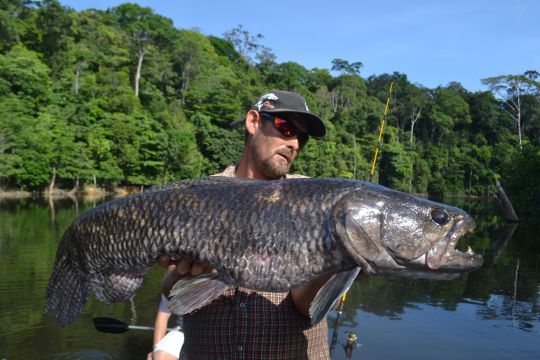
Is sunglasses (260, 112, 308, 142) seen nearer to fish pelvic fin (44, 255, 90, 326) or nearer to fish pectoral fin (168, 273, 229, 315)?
fish pectoral fin (168, 273, 229, 315)

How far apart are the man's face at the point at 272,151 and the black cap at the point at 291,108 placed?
0.35 feet

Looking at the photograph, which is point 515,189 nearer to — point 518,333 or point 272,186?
point 518,333

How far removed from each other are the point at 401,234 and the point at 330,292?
487mm

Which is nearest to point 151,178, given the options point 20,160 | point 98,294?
point 20,160

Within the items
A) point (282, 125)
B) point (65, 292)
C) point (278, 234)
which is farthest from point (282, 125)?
point (65, 292)

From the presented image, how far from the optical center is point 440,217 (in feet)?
8.22

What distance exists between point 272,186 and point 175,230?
0.62 meters

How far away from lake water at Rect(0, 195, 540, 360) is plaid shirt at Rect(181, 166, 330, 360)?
19.3 ft

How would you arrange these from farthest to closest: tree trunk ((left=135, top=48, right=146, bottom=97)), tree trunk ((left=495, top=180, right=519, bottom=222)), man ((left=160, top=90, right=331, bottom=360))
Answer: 1. tree trunk ((left=135, top=48, right=146, bottom=97))
2. tree trunk ((left=495, top=180, right=519, bottom=222))
3. man ((left=160, top=90, right=331, bottom=360))

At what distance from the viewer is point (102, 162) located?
2015 inches

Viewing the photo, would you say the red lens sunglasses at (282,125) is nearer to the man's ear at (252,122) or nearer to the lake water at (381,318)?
the man's ear at (252,122)

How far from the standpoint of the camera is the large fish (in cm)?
244

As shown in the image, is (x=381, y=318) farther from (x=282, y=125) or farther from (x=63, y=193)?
(x=63, y=193)

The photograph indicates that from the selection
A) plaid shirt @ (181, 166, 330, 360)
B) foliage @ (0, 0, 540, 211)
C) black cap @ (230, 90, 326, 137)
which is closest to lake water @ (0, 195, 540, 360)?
black cap @ (230, 90, 326, 137)
